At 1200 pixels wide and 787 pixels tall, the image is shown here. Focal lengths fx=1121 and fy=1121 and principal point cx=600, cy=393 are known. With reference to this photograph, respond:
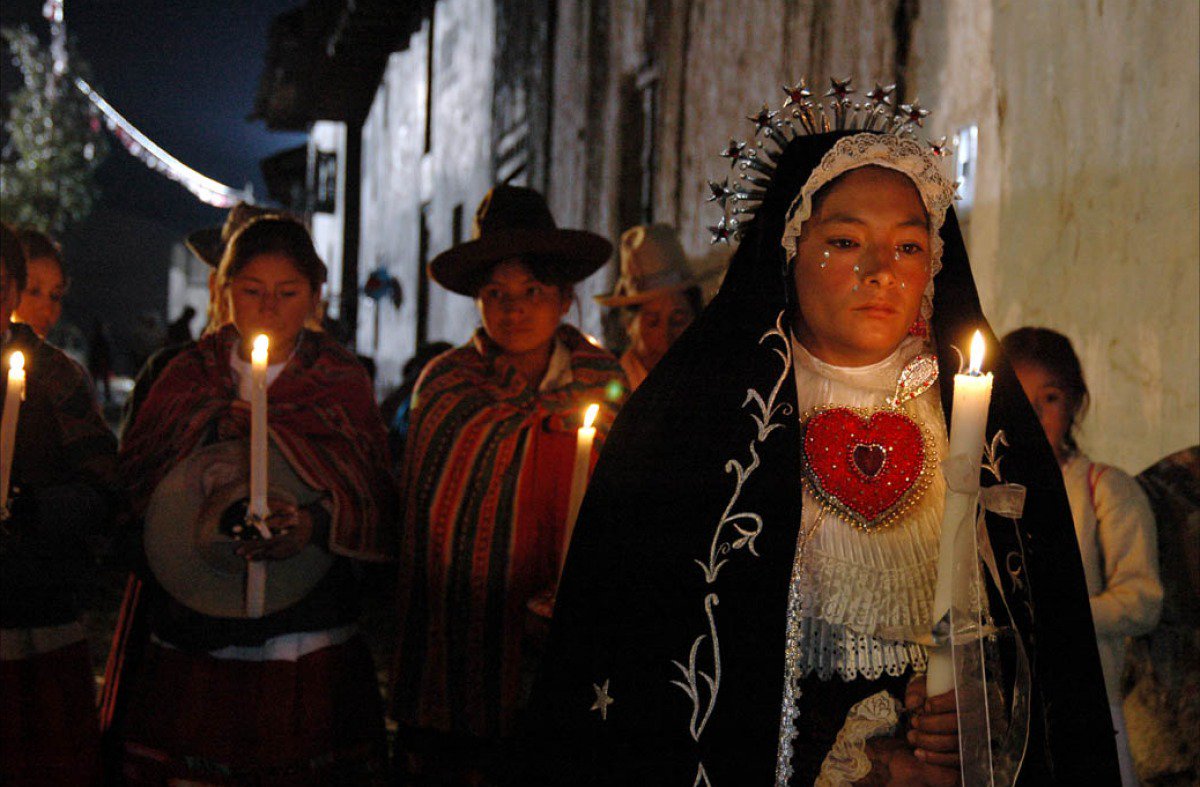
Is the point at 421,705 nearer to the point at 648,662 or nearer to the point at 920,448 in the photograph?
the point at 648,662

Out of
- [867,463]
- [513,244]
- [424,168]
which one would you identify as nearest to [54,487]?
[513,244]

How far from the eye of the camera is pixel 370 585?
11.8ft

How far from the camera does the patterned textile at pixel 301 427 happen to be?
331 centimetres

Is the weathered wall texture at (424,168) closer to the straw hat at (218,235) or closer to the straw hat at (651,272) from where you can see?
the straw hat at (218,235)

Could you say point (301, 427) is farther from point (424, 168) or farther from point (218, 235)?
point (424, 168)

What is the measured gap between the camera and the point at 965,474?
1.67 metres

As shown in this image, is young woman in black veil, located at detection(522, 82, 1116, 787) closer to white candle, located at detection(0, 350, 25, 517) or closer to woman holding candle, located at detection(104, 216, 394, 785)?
woman holding candle, located at detection(104, 216, 394, 785)

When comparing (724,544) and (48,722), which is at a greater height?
(724,544)

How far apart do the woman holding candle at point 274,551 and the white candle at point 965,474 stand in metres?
1.90

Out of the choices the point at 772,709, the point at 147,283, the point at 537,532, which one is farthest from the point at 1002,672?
the point at 147,283

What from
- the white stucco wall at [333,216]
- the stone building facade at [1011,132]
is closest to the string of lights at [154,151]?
the white stucco wall at [333,216]

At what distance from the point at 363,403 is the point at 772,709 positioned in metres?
1.96

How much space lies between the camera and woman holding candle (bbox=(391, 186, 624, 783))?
11.4 feet

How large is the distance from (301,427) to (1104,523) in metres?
2.29
